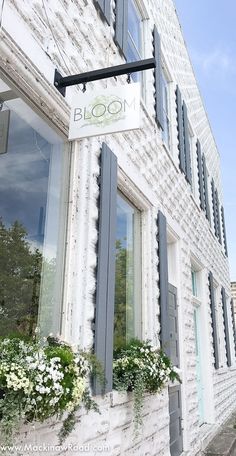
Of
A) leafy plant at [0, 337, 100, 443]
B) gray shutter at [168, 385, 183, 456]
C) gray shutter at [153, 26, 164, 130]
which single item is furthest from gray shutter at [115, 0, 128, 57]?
gray shutter at [168, 385, 183, 456]

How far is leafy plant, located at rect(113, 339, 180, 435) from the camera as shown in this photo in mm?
3004

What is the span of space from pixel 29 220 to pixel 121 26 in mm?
2745

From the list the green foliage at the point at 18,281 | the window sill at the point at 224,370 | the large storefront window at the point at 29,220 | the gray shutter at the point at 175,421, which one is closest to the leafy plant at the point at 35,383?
the green foliage at the point at 18,281

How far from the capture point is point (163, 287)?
4336 mm

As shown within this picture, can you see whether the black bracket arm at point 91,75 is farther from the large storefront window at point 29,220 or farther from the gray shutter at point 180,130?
the gray shutter at point 180,130

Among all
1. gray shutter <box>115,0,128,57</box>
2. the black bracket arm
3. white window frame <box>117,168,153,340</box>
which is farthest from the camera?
gray shutter <box>115,0,128,57</box>

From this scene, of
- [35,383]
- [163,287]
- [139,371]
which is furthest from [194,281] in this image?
[35,383]

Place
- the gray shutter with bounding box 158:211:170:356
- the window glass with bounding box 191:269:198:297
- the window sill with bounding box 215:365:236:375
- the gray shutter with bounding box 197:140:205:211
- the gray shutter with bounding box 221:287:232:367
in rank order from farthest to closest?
1. the gray shutter with bounding box 221:287:232:367
2. the gray shutter with bounding box 197:140:205:211
3. the window sill with bounding box 215:365:236:375
4. the window glass with bounding box 191:269:198:297
5. the gray shutter with bounding box 158:211:170:356

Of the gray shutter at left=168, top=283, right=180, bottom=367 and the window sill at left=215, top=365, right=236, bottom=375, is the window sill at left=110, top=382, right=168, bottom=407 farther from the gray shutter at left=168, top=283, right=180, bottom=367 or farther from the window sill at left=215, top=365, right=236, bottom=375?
the window sill at left=215, top=365, right=236, bottom=375

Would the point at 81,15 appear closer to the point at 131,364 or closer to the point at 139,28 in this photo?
the point at 139,28

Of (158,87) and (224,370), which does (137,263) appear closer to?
(158,87)

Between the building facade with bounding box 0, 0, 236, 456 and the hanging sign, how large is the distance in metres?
0.18

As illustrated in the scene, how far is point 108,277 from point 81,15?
2275 millimetres

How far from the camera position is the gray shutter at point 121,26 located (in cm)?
402
